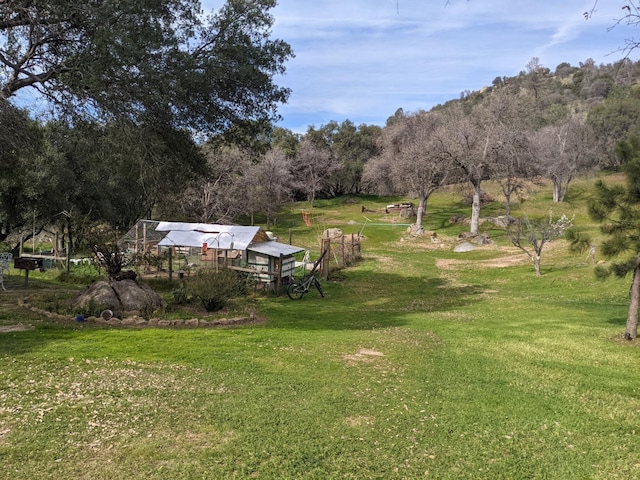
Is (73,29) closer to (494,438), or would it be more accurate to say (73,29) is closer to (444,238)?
(494,438)

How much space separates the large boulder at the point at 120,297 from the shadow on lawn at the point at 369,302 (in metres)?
3.28

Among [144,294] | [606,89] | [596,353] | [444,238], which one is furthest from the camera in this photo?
[606,89]

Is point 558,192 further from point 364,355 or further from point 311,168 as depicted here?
point 364,355

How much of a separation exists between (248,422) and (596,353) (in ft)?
25.0

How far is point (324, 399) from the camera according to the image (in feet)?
23.1

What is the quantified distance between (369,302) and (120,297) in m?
9.89

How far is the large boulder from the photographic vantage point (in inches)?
512

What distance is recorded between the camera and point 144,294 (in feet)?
44.8

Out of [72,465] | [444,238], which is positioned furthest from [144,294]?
[444,238]

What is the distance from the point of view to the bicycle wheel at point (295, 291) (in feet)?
66.2

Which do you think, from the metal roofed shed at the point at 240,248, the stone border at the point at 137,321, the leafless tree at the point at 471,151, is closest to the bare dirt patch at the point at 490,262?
the leafless tree at the point at 471,151

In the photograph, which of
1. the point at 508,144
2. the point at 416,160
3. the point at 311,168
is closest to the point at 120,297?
the point at 416,160

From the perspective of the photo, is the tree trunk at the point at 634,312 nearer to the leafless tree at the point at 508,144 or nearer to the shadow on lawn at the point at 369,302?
the shadow on lawn at the point at 369,302

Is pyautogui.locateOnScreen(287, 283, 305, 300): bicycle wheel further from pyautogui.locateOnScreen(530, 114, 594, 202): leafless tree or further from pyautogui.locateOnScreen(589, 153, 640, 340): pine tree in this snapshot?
pyautogui.locateOnScreen(530, 114, 594, 202): leafless tree
